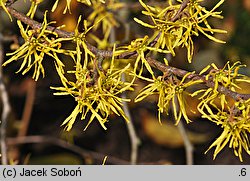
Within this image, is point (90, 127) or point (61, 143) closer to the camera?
point (61, 143)

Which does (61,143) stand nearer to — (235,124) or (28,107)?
(28,107)

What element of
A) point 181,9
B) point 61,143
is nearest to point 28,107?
point 61,143

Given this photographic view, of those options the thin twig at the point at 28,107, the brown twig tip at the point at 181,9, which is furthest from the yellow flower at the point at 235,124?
the thin twig at the point at 28,107

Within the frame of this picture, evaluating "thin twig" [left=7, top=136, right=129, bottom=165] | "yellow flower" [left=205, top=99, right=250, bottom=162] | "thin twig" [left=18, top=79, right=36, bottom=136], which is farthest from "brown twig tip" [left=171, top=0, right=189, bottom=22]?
"thin twig" [left=18, top=79, right=36, bottom=136]

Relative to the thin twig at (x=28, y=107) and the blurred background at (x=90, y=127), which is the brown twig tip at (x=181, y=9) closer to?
the blurred background at (x=90, y=127)

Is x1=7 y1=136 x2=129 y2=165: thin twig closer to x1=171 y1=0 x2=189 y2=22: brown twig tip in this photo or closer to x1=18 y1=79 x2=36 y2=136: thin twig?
x1=18 y1=79 x2=36 y2=136: thin twig

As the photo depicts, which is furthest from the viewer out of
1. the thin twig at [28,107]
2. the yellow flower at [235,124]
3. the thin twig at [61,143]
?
the thin twig at [28,107]

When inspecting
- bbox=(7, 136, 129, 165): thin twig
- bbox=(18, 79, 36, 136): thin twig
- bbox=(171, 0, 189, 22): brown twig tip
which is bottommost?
bbox=(7, 136, 129, 165): thin twig
